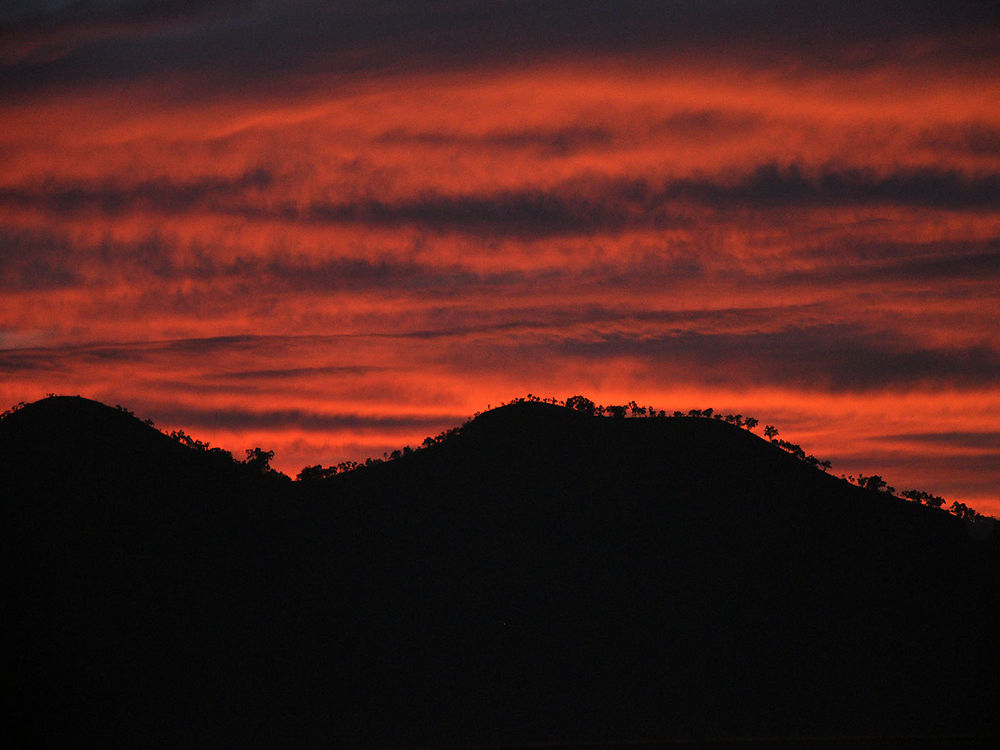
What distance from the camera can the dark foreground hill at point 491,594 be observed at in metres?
52.6

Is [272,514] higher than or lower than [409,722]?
higher

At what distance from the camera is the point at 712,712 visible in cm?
5353

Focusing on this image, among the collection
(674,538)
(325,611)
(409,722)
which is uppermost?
(674,538)

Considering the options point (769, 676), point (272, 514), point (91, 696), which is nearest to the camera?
point (91, 696)

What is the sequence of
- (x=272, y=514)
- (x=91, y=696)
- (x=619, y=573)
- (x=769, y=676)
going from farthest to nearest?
1. (x=272, y=514)
2. (x=619, y=573)
3. (x=769, y=676)
4. (x=91, y=696)

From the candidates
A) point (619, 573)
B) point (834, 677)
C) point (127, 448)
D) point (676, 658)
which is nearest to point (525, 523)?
point (619, 573)

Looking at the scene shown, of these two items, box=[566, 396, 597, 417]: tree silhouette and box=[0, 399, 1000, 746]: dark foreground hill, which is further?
box=[566, 396, 597, 417]: tree silhouette

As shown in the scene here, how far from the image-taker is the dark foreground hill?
52.6 m

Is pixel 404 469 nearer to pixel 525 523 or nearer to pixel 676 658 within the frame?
pixel 525 523

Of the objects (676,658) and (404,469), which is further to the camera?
(404,469)

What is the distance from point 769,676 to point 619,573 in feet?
30.9

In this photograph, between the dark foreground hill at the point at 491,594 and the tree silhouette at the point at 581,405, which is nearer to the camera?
the dark foreground hill at the point at 491,594

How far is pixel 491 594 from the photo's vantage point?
60.0 meters

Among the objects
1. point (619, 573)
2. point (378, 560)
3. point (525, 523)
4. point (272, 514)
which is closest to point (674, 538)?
point (619, 573)
